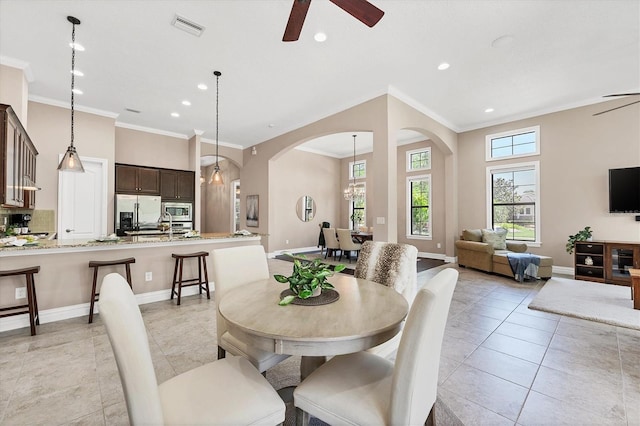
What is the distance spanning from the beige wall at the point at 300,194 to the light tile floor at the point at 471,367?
4852mm

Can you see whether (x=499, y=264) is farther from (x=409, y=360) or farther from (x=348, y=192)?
(x=409, y=360)

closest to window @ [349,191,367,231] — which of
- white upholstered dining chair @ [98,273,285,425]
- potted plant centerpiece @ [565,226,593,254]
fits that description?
potted plant centerpiece @ [565,226,593,254]

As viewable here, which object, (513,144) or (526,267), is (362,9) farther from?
(513,144)

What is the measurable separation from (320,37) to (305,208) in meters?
6.00

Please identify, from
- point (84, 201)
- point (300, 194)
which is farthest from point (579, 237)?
point (84, 201)

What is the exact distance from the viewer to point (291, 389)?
191cm

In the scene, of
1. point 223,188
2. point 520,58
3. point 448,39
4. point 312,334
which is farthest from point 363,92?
point 223,188

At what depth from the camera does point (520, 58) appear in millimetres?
3686

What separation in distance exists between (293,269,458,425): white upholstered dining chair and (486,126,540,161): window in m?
6.25

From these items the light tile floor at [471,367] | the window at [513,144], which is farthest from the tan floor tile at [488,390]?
the window at [513,144]

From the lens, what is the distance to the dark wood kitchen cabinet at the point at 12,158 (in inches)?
113

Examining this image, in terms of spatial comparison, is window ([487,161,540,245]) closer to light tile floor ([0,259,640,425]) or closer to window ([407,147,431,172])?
window ([407,147,431,172])

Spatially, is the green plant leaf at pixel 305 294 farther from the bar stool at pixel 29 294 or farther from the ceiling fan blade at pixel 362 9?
the bar stool at pixel 29 294

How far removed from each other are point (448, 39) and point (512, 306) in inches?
138
